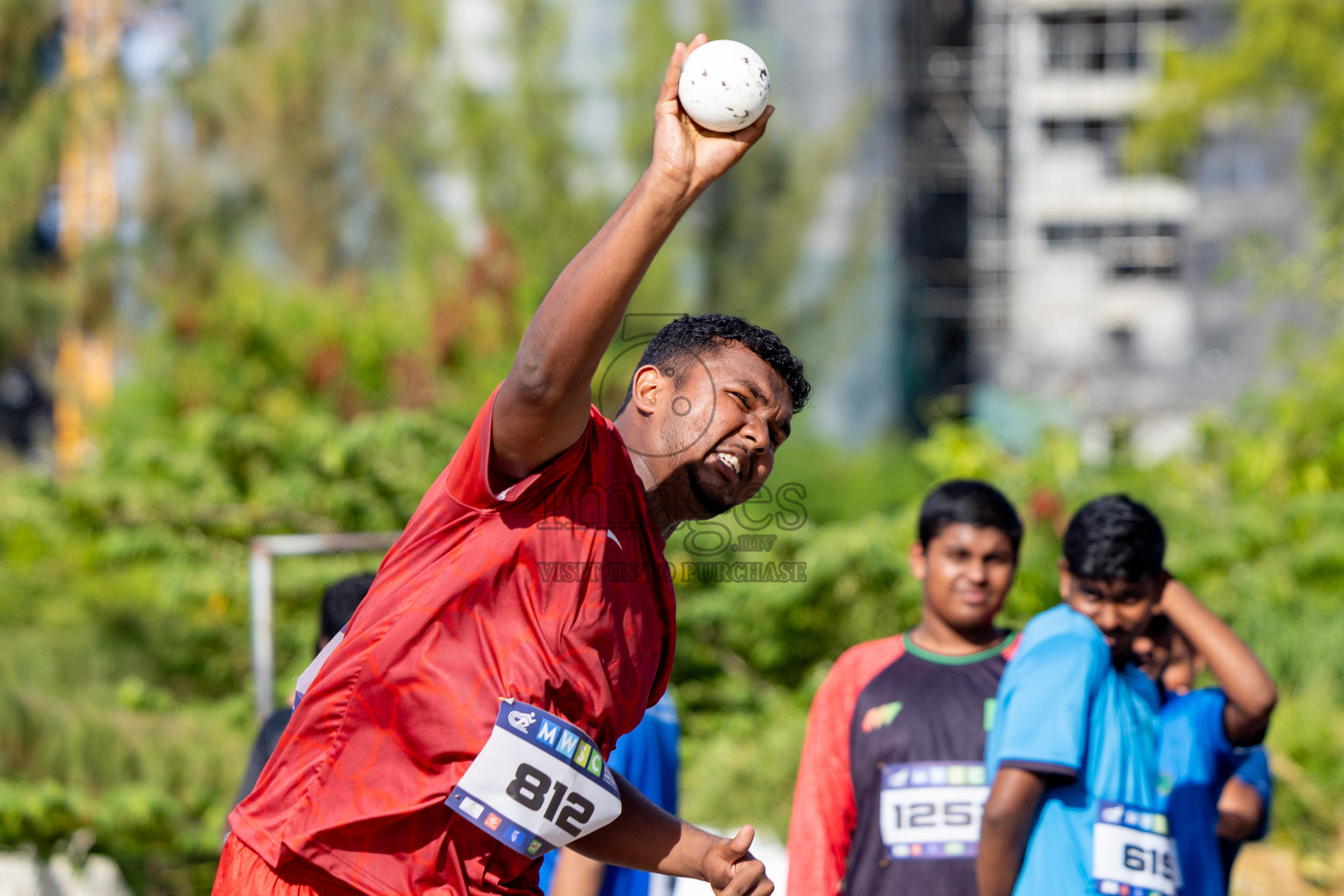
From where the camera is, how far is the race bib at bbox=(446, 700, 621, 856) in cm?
184

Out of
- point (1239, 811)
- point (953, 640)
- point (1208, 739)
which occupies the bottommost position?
point (1239, 811)

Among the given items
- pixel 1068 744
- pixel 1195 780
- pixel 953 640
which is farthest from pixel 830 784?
pixel 1195 780

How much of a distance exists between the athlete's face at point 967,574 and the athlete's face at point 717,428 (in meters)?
1.65

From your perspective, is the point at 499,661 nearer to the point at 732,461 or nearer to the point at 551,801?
the point at 551,801

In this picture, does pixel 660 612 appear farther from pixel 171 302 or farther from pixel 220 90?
pixel 220 90

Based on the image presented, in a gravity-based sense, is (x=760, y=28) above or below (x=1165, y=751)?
above

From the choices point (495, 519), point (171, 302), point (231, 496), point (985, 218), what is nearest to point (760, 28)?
point (985, 218)

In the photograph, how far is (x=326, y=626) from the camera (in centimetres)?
357

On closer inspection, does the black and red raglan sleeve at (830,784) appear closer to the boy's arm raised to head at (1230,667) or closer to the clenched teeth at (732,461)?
the boy's arm raised to head at (1230,667)

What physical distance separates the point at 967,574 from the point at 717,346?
176 centimetres

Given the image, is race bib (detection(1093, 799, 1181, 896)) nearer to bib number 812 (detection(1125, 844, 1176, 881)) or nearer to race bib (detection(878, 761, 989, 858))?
bib number 812 (detection(1125, 844, 1176, 881))

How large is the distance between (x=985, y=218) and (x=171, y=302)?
19.7 metres

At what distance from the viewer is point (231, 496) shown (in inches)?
326

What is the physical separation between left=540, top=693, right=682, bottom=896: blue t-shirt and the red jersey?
174cm
